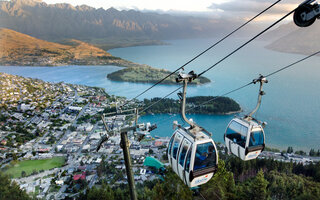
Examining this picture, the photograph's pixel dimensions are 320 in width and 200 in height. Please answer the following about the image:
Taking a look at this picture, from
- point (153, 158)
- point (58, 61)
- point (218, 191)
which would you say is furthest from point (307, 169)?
point (58, 61)

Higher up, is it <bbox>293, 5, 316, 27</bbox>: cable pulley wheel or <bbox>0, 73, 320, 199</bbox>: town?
<bbox>293, 5, 316, 27</bbox>: cable pulley wheel

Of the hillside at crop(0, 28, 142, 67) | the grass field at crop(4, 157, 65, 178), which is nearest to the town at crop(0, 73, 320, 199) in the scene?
the grass field at crop(4, 157, 65, 178)

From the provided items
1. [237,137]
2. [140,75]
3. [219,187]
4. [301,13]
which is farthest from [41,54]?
[301,13]

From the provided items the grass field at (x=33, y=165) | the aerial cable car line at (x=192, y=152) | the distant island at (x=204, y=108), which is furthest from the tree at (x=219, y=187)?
the distant island at (x=204, y=108)

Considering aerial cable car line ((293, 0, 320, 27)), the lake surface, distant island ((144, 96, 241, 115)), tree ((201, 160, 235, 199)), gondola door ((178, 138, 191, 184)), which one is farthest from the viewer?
distant island ((144, 96, 241, 115))

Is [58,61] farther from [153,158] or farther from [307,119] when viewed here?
[307,119]

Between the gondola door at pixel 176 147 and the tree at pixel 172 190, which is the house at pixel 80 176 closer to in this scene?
the tree at pixel 172 190

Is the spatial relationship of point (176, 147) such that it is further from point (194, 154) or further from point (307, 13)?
point (307, 13)

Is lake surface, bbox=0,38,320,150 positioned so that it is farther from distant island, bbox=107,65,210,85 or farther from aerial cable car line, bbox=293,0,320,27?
aerial cable car line, bbox=293,0,320,27
